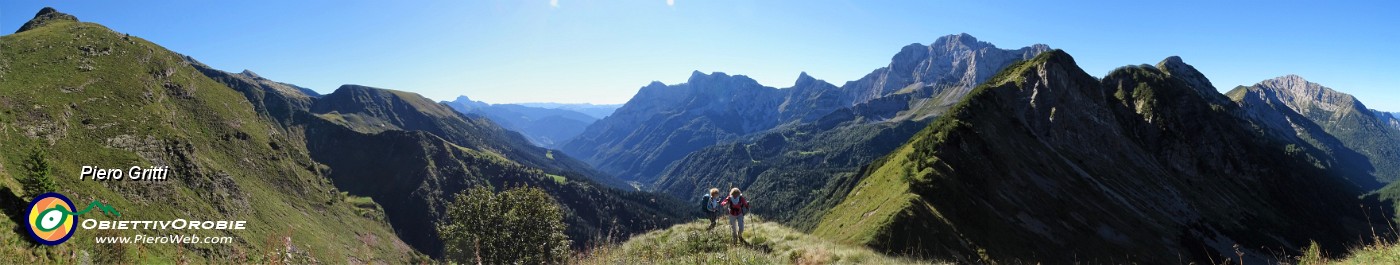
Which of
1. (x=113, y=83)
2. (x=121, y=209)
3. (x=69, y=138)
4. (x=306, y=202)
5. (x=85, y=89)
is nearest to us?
(x=121, y=209)

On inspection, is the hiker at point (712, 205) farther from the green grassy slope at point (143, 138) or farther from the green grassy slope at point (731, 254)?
the green grassy slope at point (143, 138)

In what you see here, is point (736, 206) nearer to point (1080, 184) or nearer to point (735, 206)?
point (735, 206)

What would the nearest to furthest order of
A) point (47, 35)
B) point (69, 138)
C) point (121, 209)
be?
point (121, 209), point (69, 138), point (47, 35)

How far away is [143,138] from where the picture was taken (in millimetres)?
132500

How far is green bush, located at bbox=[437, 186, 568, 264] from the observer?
136 ft

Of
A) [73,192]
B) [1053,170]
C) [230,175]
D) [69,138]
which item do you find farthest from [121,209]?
[1053,170]

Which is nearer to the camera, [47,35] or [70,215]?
[70,215]

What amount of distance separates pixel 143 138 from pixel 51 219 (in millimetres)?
158885

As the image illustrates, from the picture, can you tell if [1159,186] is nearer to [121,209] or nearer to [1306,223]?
[1306,223]

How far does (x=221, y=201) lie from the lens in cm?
14388

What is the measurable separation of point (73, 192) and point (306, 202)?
11619 centimetres

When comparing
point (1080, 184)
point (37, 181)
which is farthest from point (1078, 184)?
point (37, 181)

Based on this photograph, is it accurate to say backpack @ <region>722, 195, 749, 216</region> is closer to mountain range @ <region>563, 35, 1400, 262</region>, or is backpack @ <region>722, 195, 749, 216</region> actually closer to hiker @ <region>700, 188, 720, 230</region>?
hiker @ <region>700, 188, 720, 230</region>

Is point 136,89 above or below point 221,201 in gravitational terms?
above
